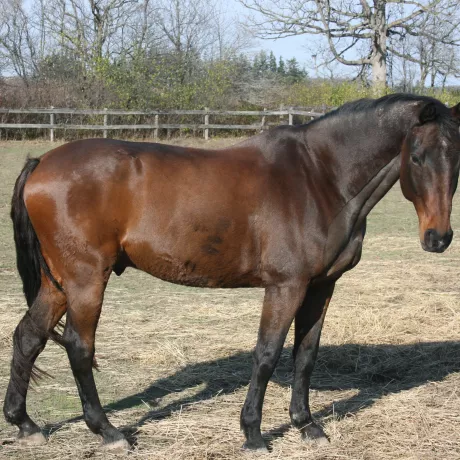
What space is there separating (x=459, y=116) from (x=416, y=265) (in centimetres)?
559

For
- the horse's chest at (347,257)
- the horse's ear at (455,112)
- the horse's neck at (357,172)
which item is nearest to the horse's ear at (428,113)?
the horse's ear at (455,112)

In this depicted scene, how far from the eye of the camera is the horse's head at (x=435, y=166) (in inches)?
139

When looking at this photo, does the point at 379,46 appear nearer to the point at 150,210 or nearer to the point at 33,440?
the point at 150,210

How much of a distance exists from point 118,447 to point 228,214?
1446 mm

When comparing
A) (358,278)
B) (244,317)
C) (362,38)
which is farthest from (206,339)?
(362,38)

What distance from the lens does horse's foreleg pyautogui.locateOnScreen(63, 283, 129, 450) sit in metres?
3.73

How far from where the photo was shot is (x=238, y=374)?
16.9ft

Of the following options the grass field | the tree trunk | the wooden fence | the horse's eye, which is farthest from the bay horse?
the tree trunk

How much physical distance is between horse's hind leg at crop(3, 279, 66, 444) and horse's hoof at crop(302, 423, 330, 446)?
1.62 meters

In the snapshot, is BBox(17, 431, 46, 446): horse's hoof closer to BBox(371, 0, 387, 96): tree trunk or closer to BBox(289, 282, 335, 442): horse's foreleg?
BBox(289, 282, 335, 442): horse's foreleg

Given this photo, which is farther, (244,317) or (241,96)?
(241,96)

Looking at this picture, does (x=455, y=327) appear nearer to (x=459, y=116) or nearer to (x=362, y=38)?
(x=459, y=116)

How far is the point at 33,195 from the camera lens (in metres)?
3.79

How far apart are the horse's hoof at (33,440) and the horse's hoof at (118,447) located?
39 cm
